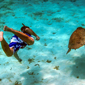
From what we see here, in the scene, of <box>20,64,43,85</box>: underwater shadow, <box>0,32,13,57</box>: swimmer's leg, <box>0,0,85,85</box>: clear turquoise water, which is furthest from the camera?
<box>0,0,85,85</box>: clear turquoise water

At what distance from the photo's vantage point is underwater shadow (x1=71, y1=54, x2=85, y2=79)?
3.98 meters

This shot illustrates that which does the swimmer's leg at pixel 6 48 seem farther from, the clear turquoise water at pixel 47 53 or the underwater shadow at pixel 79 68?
the underwater shadow at pixel 79 68

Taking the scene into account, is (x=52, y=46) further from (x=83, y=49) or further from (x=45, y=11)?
(x=45, y=11)

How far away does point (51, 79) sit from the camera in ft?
12.9

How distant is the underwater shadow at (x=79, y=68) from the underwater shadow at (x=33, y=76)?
1316 millimetres

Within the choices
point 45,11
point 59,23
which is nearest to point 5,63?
point 59,23

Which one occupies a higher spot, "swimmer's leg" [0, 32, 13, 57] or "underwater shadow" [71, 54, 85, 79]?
"swimmer's leg" [0, 32, 13, 57]

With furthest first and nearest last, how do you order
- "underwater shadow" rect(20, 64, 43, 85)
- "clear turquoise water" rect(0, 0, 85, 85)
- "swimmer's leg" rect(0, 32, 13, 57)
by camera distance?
1. "clear turquoise water" rect(0, 0, 85, 85)
2. "underwater shadow" rect(20, 64, 43, 85)
3. "swimmer's leg" rect(0, 32, 13, 57)

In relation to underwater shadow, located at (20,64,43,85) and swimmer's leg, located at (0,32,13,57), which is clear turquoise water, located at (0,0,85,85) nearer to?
underwater shadow, located at (20,64,43,85)

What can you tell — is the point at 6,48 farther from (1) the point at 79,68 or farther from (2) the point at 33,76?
(1) the point at 79,68

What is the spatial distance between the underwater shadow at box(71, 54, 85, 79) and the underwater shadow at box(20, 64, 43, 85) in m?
1.32

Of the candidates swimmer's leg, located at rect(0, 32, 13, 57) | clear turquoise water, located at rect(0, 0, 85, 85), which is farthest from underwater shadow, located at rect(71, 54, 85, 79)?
swimmer's leg, located at rect(0, 32, 13, 57)

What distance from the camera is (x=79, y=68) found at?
428cm

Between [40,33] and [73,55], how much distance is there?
2.78m
